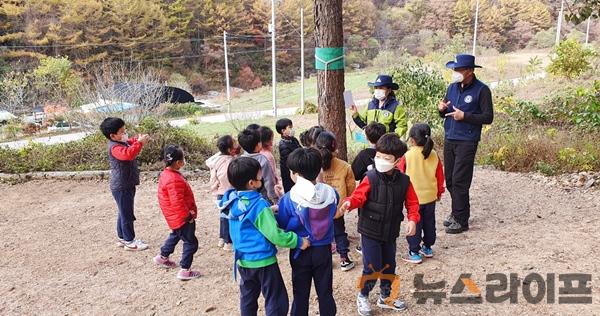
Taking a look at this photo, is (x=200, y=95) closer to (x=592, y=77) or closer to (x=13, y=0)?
(x=13, y=0)

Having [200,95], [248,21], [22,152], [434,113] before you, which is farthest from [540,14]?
[22,152]

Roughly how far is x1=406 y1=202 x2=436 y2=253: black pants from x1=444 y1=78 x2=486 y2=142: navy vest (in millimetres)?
952

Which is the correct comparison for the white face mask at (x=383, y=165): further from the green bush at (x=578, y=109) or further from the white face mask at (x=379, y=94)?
the green bush at (x=578, y=109)

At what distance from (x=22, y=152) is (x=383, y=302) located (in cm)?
732

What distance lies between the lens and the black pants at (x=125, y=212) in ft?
15.2

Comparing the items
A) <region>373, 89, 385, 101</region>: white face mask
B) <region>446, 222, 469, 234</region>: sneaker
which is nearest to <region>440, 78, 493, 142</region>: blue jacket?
<region>373, 89, 385, 101</region>: white face mask

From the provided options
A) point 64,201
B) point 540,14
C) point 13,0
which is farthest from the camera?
point 540,14

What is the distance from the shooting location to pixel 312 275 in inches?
119

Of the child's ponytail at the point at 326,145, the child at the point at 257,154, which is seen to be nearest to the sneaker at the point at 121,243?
the child at the point at 257,154

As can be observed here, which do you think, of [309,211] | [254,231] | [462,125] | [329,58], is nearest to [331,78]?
[329,58]

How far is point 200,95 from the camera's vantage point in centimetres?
4625

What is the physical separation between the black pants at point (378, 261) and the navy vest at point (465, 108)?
1764 mm

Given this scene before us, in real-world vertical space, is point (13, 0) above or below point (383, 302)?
above

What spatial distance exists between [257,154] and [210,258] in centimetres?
119
